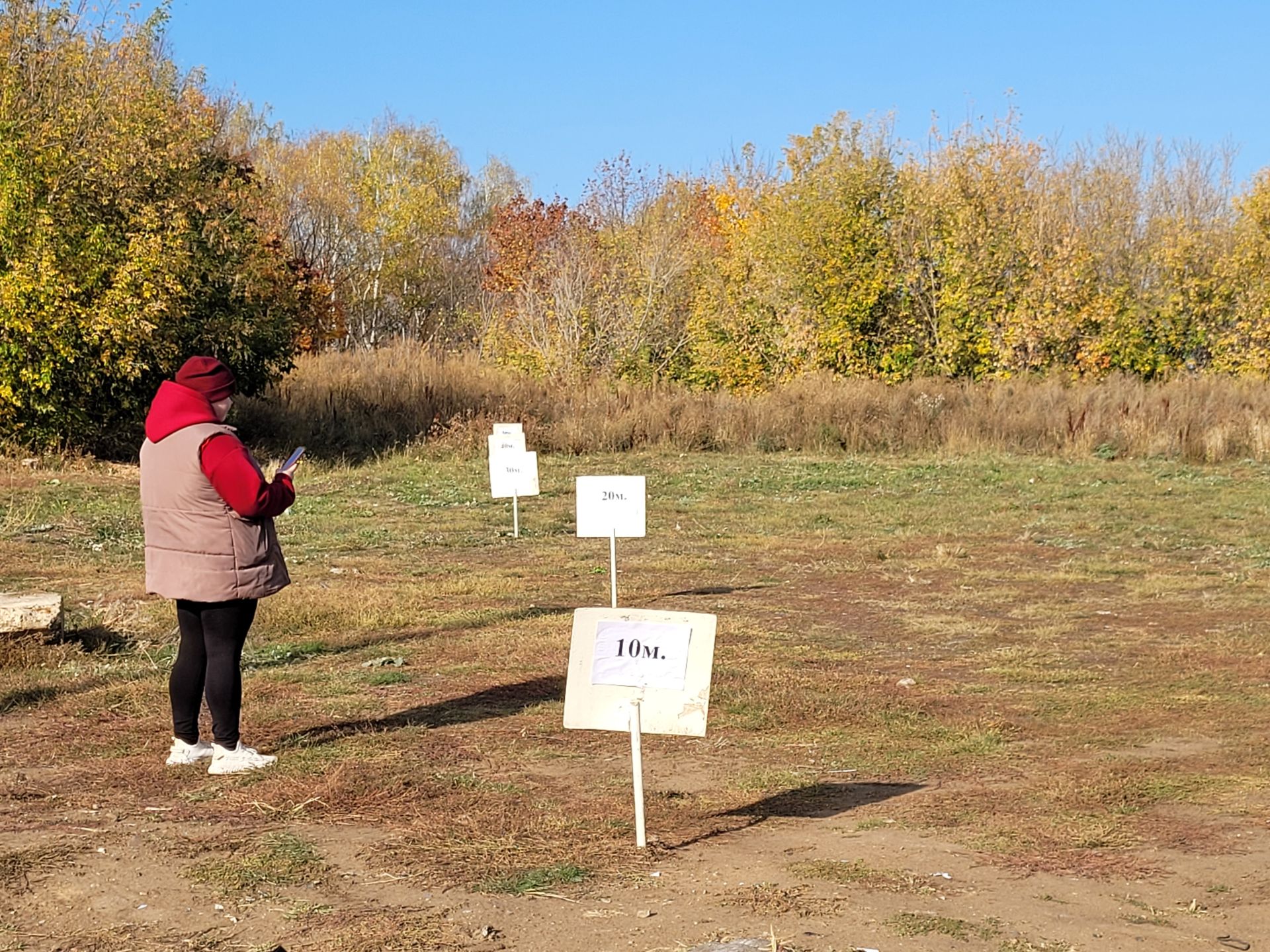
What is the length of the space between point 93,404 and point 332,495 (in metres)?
5.97

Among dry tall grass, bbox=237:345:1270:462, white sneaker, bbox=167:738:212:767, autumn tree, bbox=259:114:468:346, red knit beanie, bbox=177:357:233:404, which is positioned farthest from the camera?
autumn tree, bbox=259:114:468:346

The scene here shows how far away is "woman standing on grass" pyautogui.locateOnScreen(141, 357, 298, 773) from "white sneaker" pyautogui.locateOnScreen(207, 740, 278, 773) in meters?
0.22

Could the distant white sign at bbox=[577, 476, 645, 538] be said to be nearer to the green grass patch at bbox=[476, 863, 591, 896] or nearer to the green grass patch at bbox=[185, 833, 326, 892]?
the green grass patch at bbox=[185, 833, 326, 892]

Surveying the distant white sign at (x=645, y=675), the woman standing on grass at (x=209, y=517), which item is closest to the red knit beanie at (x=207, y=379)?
the woman standing on grass at (x=209, y=517)

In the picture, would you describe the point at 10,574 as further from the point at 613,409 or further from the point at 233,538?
the point at 613,409

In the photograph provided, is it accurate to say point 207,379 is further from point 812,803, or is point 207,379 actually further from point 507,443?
point 507,443

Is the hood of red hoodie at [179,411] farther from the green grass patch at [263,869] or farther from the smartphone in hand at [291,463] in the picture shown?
the green grass patch at [263,869]

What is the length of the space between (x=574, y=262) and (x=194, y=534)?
34876 mm

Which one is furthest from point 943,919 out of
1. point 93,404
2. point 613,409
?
point 613,409

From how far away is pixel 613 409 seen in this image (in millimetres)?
33281

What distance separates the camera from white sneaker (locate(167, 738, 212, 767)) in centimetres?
729

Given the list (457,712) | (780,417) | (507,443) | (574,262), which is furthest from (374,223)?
(457,712)

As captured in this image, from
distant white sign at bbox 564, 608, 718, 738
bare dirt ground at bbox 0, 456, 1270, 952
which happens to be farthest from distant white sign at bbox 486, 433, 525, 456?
distant white sign at bbox 564, 608, 718, 738

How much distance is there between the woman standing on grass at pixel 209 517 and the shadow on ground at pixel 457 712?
1.09 metres
